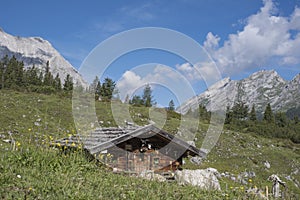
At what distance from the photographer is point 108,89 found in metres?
78.1

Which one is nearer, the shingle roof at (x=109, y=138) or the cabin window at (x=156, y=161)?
the shingle roof at (x=109, y=138)

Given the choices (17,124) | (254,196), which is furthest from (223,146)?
(254,196)

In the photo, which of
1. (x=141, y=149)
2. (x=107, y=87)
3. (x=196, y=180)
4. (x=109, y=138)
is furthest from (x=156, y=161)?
(x=107, y=87)

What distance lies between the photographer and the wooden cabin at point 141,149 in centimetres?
1281

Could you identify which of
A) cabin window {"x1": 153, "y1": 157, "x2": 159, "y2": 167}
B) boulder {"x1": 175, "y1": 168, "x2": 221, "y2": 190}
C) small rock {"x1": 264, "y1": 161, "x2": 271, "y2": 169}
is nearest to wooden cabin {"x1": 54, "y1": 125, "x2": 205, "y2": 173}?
cabin window {"x1": 153, "y1": 157, "x2": 159, "y2": 167}

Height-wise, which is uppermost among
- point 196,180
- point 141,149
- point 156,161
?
point 141,149

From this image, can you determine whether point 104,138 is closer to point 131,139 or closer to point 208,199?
point 131,139

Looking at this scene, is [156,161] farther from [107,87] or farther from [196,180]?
[107,87]

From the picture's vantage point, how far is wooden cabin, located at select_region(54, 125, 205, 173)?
12.8 metres

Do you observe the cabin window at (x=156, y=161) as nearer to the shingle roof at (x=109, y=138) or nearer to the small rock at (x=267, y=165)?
the shingle roof at (x=109, y=138)

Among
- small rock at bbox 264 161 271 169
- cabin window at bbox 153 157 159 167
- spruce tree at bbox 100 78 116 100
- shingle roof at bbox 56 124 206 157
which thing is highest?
spruce tree at bbox 100 78 116 100

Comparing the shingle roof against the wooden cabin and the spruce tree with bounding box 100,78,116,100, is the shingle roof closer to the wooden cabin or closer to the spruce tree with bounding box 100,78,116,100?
the wooden cabin

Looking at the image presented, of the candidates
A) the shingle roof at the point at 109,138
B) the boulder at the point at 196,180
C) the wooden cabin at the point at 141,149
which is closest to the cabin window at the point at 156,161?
the wooden cabin at the point at 141,149

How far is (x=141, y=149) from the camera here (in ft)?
44.8
